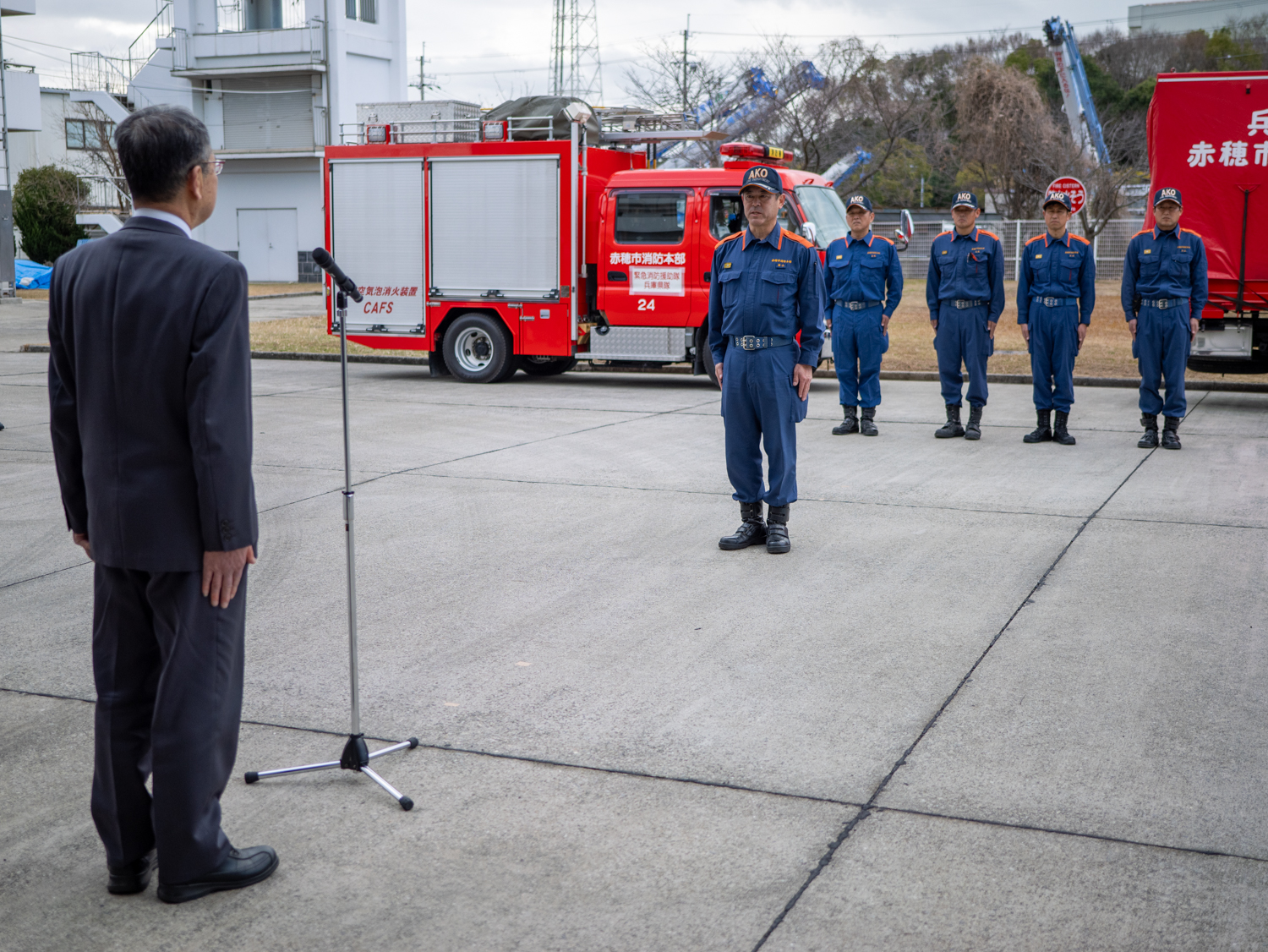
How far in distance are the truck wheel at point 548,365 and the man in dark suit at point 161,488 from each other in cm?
1358

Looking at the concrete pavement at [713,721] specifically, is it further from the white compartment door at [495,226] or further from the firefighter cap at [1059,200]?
the white compartment door at [495,226]

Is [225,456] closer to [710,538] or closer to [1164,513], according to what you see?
[710,538]

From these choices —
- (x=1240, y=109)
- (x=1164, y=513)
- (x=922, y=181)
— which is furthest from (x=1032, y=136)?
(x=1164, y=513)

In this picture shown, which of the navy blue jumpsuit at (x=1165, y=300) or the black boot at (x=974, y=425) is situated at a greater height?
the navy blue jumpsuit at (x=1165, y=300)

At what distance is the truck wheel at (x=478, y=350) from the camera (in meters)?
15.6

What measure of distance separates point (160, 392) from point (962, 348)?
9257mm

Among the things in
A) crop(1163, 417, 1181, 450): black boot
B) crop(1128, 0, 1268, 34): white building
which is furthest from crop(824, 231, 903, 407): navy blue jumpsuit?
crop(1128, 0, 1268, 34): white building

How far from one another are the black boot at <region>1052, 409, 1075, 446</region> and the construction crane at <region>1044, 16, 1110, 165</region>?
114ft

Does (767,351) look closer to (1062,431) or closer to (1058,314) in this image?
(1062,431)

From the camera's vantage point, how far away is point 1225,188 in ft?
42.1

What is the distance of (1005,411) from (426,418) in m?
6.06

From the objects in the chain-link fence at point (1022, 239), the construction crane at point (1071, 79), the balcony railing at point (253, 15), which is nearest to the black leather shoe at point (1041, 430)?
the chain-link fence at point (1022, 239)

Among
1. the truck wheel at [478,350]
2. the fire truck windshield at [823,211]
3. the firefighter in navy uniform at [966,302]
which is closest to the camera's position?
the firefighter in navy uniform at [966,302]

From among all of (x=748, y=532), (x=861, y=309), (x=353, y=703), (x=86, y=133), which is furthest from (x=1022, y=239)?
(x=86, y=133)
